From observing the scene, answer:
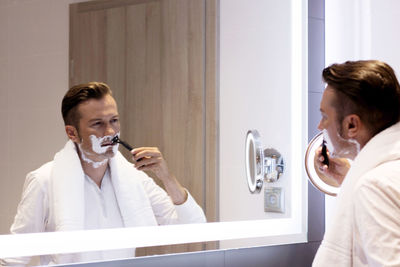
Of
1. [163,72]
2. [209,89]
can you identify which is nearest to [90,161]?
[163,72]

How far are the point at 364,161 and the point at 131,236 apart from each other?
1.99 feet

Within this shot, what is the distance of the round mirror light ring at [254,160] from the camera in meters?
2.00

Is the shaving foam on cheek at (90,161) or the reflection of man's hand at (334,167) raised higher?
the shaving foam on cheek at (90,161)

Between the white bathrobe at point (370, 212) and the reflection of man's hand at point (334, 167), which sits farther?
the reflection of man's hand at point (334, 167)

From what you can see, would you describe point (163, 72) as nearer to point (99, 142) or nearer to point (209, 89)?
point (209, 89)

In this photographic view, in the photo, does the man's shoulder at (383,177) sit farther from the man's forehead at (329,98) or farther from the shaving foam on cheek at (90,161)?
the shaving foam on cheek at (90,161)

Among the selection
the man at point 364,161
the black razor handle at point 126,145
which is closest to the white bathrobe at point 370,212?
the man at point 364,161

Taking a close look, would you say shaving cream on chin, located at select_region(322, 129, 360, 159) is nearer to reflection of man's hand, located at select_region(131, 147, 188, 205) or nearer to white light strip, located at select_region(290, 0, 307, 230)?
reflection of man's hand, located at select_region(131, 147, 188, 205)

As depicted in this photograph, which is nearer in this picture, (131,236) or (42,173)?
(42,173)

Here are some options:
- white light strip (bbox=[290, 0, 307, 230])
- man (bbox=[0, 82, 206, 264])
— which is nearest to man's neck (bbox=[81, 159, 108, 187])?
man (bbox=[0, 82, 206, 264])

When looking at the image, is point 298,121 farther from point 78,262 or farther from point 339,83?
point 78,262

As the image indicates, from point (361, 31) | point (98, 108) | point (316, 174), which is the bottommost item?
point (316, 174)

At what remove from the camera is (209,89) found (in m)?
1.89

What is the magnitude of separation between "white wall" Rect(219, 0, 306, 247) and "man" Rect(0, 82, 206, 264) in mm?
251
